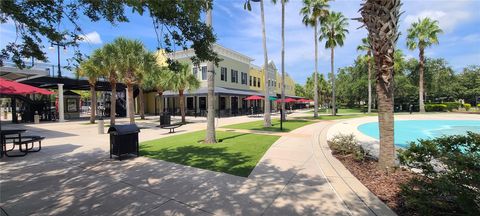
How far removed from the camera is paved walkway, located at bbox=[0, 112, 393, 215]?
3.98 m

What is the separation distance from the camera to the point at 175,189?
16.0 ft

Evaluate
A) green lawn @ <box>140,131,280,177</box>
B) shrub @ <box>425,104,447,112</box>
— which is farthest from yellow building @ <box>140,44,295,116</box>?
shrub @ <box>425,104,447,112</box>

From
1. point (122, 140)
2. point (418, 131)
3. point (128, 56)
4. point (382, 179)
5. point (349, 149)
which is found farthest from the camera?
point (418, 131)

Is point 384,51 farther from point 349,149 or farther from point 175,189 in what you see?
point 175,189

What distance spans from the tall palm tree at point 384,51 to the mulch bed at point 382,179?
268 millimetres

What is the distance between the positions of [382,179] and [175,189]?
4.23 metres

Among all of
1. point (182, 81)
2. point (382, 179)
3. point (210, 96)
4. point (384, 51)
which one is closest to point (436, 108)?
point (182, 81)

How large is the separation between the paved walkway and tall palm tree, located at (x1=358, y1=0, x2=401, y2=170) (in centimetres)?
115

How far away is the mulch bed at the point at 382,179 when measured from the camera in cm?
411

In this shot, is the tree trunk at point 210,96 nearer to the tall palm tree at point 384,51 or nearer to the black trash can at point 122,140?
the black trash can at point 122,140

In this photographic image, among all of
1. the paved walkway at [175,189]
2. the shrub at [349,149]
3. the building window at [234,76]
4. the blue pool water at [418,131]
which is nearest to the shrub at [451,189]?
the paved walkway at [175,189]

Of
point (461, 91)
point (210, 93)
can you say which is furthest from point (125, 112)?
point (461, 91)

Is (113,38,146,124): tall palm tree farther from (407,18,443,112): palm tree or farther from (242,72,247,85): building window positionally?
(407,18,443,112): palm tree

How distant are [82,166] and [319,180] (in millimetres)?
6006
